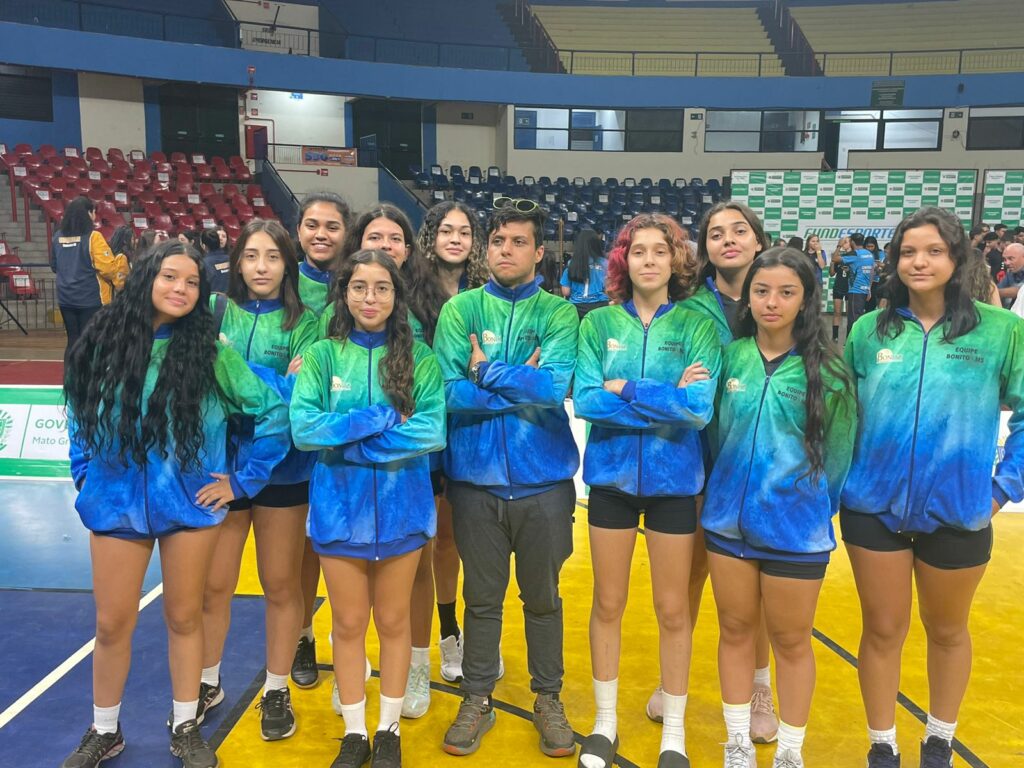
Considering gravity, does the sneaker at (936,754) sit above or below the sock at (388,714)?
below

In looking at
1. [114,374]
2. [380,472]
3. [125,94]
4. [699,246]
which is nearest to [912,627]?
[699,246]

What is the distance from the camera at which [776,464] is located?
104 inches

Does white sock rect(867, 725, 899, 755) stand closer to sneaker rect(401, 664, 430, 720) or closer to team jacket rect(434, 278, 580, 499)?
team jacket rect(434, 278, 580, 499)

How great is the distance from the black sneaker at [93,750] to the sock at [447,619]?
4.50 ft

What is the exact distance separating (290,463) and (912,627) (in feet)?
10.7

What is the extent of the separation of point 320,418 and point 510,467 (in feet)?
2.31

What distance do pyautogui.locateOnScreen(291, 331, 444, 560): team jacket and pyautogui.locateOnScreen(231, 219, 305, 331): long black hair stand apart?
40 cm

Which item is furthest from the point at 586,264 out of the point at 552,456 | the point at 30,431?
the point at 552,456

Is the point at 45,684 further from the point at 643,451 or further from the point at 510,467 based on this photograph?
the point at 643,451

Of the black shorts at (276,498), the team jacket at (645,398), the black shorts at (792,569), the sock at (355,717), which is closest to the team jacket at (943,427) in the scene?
the black shorts at (792,569)

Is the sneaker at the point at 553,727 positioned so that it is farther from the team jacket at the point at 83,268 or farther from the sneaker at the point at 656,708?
the team jacket at the point at 83,268

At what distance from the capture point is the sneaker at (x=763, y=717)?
3.24 metres

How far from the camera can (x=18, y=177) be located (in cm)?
1600

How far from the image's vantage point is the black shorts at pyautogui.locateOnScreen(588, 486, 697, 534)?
2879 mm
